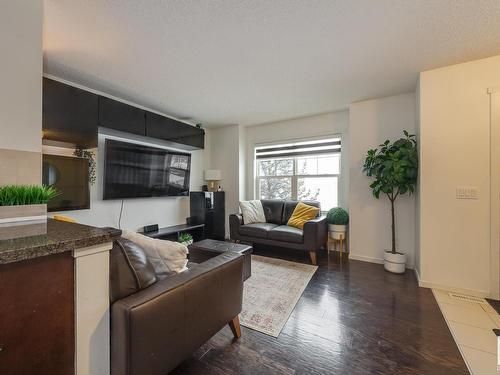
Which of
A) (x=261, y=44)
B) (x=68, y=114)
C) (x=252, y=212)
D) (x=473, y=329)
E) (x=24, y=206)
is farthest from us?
(x=252, y=212)

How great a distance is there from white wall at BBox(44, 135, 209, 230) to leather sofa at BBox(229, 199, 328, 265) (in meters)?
1.11

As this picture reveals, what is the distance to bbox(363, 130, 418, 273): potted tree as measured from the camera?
104 inches

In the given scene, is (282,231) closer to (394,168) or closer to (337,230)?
(337,230)

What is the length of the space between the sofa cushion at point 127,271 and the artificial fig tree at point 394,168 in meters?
2.81

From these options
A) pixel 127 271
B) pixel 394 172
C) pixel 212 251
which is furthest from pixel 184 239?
pixel 394 172

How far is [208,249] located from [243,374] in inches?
46.0

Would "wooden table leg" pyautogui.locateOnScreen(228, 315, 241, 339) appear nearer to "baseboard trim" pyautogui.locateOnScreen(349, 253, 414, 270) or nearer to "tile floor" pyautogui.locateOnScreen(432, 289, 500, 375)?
"tile floor" pyautogui.locateOnScreen(432, 289, 500, 375)

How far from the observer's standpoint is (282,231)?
335 centimetres

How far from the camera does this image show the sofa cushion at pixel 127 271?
39.5 inches

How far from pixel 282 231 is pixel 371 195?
1427mm

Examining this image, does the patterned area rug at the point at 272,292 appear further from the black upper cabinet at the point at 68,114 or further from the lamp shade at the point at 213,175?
the black upper cabinet at the point at 68,114

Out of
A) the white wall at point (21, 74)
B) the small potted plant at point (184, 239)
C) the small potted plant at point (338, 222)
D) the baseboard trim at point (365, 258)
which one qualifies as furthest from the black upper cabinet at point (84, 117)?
the baseboard trim at point (365, 258)

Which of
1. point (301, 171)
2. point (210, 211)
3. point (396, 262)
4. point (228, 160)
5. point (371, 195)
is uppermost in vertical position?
point (228, 160)

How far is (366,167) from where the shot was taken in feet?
10.1
